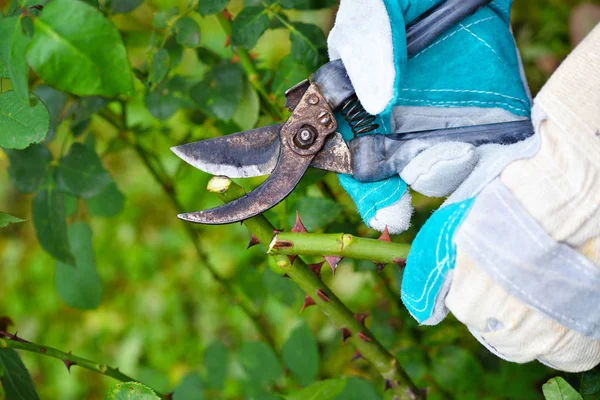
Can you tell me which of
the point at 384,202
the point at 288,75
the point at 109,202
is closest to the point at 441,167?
the point at 384,202

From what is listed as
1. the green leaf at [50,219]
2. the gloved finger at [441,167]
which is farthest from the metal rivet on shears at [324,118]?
the green leaf at [50,219]

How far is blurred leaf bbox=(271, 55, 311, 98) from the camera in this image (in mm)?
1159

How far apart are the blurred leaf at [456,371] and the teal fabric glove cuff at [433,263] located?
25.2 inches

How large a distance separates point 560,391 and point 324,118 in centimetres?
45

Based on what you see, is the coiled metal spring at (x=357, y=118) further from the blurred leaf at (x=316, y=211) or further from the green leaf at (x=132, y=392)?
the green leaf at (x=132, y=392)

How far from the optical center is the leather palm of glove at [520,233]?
28.2 inches

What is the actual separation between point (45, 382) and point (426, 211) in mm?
1819

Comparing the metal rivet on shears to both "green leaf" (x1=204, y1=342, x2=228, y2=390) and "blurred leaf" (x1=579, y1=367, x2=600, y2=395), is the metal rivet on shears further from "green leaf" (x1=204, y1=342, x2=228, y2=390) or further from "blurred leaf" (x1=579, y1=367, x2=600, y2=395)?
"green leaf" (x1=204, y1=342, x2=228, y2=390)

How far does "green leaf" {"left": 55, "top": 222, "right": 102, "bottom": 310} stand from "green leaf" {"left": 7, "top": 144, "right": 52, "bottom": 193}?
0.87ft

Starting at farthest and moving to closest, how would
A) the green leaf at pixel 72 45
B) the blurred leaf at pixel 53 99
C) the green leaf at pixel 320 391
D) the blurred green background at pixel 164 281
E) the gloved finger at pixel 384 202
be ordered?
the blurred green background at pixel 164 281 → the blurred leaf at pixel 53 99 → the green leaf at pixel 320 391 → the gloved finger at pixel 384 202 → the green leaf at pixel 72 45

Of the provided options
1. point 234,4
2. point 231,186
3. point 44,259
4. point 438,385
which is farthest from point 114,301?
point 231,186

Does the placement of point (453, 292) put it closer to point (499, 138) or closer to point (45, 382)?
point (499, 138)

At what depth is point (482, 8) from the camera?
0.98 metres

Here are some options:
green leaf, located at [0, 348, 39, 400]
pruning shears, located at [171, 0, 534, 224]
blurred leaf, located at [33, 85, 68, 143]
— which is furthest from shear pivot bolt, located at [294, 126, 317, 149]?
blurred leaf, located at [33, 85, 68, 143]
